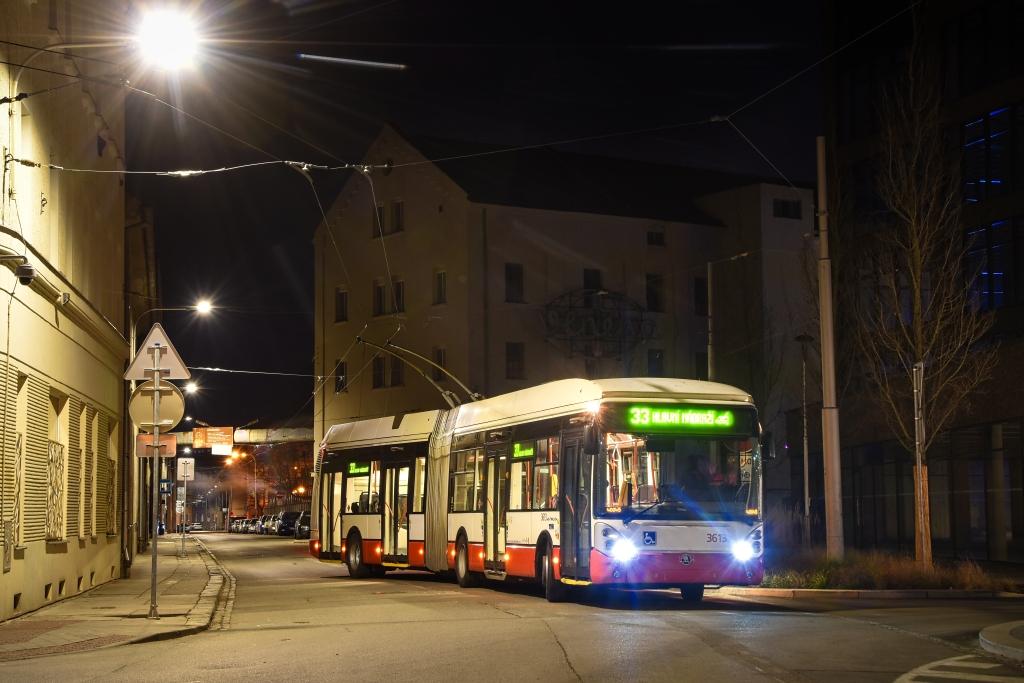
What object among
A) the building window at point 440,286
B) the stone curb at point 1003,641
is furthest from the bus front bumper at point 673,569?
the building window at point 440,286

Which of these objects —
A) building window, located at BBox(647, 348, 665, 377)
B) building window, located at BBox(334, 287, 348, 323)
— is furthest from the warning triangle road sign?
building window, located at BBox(334, 287, 348, 323)

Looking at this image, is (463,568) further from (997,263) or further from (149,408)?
(997,263)

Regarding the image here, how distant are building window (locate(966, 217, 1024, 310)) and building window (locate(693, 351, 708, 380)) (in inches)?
1018

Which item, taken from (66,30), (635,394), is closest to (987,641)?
(635,394)

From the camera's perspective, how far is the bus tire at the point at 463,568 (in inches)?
985

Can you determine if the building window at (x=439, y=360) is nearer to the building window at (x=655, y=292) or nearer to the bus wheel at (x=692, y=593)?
the building window at (x=655, y=292)

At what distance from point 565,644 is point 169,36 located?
8.61 metres

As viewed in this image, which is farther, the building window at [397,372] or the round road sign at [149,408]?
the building window at [397,372]

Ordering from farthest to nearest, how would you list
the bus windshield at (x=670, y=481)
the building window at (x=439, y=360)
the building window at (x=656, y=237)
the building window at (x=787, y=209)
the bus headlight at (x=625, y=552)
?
the building window at (x=656, y=237) < the building window at (x=787, y=209) < the building window at (x=439, y=360) < the bus windshield at (x=670, y=481) < the bus headlight at (x=625, y=552)

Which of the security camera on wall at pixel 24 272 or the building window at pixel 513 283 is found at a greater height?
the building window at pixel 513 283

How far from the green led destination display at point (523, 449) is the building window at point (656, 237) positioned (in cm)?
3833

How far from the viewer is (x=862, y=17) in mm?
39500

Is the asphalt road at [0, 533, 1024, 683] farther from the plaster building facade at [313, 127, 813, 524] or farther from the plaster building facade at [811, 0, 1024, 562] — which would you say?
the plaster building facade at [313, 127, 813, 524]

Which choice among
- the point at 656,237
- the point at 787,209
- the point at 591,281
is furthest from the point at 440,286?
the point at 787,209
